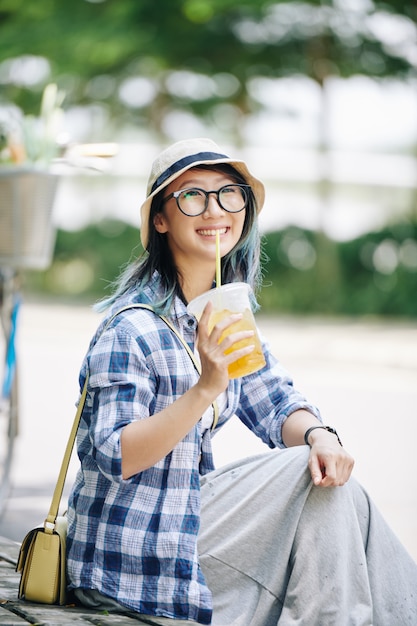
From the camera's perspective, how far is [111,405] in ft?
8.03

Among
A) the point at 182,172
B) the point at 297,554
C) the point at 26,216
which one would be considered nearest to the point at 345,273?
the point at 26,216

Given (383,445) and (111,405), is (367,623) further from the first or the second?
(383,445)

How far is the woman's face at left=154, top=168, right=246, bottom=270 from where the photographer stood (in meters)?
2.74

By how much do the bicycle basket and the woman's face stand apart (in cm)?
199

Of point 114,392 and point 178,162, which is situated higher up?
point 178,162

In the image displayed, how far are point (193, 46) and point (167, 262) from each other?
17037 mm

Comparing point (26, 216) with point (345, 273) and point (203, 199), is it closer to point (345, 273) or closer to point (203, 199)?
point (203, 199)

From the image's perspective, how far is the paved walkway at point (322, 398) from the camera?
5.69 m

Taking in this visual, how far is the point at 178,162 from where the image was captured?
2.72 meters

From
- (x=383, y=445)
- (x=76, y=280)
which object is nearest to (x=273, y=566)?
(x=383, y=445)

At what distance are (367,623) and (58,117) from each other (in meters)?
3.05

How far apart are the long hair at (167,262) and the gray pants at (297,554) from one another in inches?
20.2

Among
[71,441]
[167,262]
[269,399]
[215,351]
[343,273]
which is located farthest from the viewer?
[343,273]

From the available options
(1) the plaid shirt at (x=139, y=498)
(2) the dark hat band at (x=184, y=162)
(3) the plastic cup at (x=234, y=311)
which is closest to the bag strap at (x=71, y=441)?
(1) the plaid shirt at (x=139, y=498)
